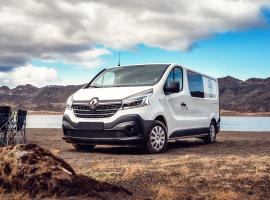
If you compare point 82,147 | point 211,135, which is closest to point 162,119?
point 82,147

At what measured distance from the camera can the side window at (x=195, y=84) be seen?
12.5m

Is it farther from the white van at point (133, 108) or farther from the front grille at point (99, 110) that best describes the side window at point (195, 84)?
the front grille at point (99, 110)

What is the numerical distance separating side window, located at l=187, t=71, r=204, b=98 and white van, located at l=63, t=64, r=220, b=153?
0.10 ft

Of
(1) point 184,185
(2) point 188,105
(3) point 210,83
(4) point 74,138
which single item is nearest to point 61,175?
(1) point 184,185

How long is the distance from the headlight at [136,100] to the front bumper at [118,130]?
0.78 ft

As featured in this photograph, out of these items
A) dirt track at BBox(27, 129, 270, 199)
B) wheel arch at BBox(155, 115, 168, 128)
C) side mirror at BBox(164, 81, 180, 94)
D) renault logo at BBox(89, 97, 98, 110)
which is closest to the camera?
dirt track at BBox(27, 129, 270, 199)

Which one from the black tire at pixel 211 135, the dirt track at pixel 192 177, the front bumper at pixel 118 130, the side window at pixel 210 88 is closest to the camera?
the dirt track at pixel 192 177

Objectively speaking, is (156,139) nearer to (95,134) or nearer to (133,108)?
(133,108)

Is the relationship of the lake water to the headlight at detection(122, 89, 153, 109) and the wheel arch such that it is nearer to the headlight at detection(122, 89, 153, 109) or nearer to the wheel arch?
the wheel arch

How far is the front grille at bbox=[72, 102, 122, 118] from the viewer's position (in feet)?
32.9

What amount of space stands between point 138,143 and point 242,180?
4.20 metres

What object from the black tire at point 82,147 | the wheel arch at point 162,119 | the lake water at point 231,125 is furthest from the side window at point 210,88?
the lake water at point 231,125

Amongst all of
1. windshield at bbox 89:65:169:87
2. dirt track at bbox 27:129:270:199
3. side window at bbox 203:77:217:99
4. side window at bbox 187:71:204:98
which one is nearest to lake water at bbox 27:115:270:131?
side window at bbox 203:77:217:99

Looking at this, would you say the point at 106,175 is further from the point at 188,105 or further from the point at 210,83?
the point at 210,83
